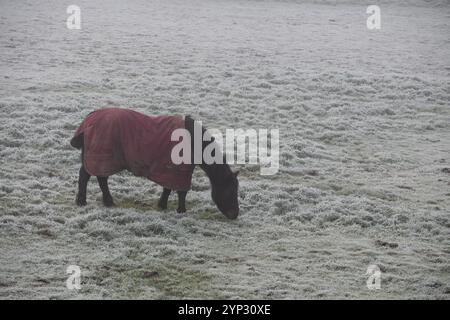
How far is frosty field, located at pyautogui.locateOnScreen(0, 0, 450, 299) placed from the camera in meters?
8.08

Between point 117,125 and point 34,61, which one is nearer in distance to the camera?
point 117,125

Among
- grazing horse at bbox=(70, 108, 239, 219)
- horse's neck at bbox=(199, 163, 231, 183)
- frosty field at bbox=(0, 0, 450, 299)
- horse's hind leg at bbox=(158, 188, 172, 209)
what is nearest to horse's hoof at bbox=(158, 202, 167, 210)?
horse's hind leg at bbox=(158, 188, 172, 209)

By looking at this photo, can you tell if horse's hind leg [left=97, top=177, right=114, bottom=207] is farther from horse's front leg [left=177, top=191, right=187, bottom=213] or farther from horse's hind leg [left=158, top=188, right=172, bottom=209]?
horse's front leg [left=177, top=191, right=187, bottom=213]

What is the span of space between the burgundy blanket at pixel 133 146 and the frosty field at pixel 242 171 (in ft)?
2.71

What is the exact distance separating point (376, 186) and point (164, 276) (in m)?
5.99

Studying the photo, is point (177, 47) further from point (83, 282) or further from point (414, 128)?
point (83, 282)

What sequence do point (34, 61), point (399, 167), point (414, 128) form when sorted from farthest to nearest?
point (34, 61)
point (414, 128)
point (399, 167)

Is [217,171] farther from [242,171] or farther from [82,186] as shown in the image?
[242,171]

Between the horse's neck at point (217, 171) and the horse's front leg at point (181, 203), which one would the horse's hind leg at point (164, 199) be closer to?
the horse's front leg at point (181, 203)

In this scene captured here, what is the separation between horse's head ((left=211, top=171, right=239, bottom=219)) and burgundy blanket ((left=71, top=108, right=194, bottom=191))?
662mm

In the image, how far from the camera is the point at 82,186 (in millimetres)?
9867

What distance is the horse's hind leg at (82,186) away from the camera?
9.76 m

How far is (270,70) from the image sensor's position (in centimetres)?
2230

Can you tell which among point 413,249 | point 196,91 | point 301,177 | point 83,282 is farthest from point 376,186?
point 196,91
